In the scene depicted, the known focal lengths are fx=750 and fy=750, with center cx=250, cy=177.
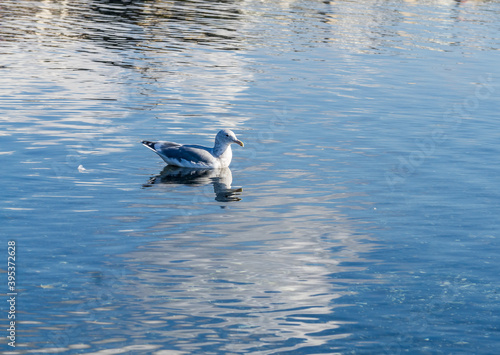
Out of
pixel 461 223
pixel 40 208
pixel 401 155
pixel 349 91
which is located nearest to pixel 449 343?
pixel 461 223

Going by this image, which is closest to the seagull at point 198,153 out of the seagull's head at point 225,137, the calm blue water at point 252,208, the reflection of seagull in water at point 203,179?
the seagull's head at point 225,137

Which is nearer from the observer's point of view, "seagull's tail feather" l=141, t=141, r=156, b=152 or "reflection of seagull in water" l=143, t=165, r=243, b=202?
"reflection of seagull in water" l=143, t=165, r=243, b=202

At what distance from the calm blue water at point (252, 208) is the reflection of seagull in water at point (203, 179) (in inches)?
3.8

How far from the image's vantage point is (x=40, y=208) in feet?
56.0

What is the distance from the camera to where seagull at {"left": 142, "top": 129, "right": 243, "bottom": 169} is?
68.8ft

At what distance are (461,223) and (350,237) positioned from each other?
117 inches

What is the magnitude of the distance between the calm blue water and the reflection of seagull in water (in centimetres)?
10

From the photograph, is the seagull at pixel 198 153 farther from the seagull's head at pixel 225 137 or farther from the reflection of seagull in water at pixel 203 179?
the reflection of seagull in water at pixel 203 179

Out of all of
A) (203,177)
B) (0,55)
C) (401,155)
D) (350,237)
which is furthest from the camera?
(0,55)

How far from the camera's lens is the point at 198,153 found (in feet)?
69.0

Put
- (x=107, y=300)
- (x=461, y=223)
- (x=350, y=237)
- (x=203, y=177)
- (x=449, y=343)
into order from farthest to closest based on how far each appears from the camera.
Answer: (x=203, y=177), (x=461, y=223), (x=350, y=237), (x=107, y=300), (x=449, y=343)

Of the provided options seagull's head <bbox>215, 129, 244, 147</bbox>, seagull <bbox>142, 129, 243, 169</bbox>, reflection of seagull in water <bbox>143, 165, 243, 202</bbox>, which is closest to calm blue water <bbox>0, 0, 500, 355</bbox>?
reflection of seagull in water <bbox>143, 165, 243, 202</bbox>

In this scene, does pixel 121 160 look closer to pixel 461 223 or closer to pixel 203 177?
pixel 203 177

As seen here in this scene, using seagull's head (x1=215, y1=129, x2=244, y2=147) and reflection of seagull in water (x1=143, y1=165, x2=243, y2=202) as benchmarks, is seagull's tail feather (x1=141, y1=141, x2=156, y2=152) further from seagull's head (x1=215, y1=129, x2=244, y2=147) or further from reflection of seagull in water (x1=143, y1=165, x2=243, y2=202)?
seagull's head (x1=215, y1=129, x2=244, y2=147)
